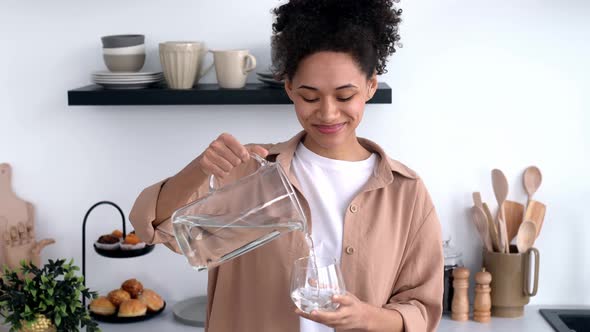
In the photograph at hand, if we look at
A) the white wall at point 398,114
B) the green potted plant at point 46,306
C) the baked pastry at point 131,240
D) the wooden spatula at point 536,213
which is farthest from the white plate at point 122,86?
the wooden spatula at point 536,213

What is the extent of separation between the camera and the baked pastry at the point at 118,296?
7.59ft

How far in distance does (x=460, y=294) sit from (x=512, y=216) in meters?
0.28

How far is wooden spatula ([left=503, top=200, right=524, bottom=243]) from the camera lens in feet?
7.89

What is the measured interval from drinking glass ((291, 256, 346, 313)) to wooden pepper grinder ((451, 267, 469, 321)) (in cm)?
115

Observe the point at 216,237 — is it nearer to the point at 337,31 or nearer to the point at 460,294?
the point at 337,31

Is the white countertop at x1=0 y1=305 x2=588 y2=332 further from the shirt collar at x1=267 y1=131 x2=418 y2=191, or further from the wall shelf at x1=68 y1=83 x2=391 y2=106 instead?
the shirt collar at x1=267 y1=131 x2=418 y2=191

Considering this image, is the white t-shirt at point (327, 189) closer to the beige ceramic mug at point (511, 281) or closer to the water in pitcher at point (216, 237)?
the water in pitcher at point (216, 237)

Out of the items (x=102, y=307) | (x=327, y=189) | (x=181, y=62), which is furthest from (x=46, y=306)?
(x=327, y=189)

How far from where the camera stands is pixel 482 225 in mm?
2354

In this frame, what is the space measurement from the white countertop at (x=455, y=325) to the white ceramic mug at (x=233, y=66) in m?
0.66

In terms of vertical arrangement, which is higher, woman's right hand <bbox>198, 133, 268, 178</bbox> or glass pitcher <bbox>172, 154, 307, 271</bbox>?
woman's right hand <bbox>198, 133, 268, 178</bbox>

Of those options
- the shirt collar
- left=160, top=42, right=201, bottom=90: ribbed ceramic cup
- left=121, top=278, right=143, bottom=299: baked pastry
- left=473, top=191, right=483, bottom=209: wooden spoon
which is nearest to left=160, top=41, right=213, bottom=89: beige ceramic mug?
left=160, top=42, right=201, bottom=90: ribbed ceramic cup

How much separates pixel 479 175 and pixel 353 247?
41.9 inches

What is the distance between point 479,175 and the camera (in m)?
2.42
